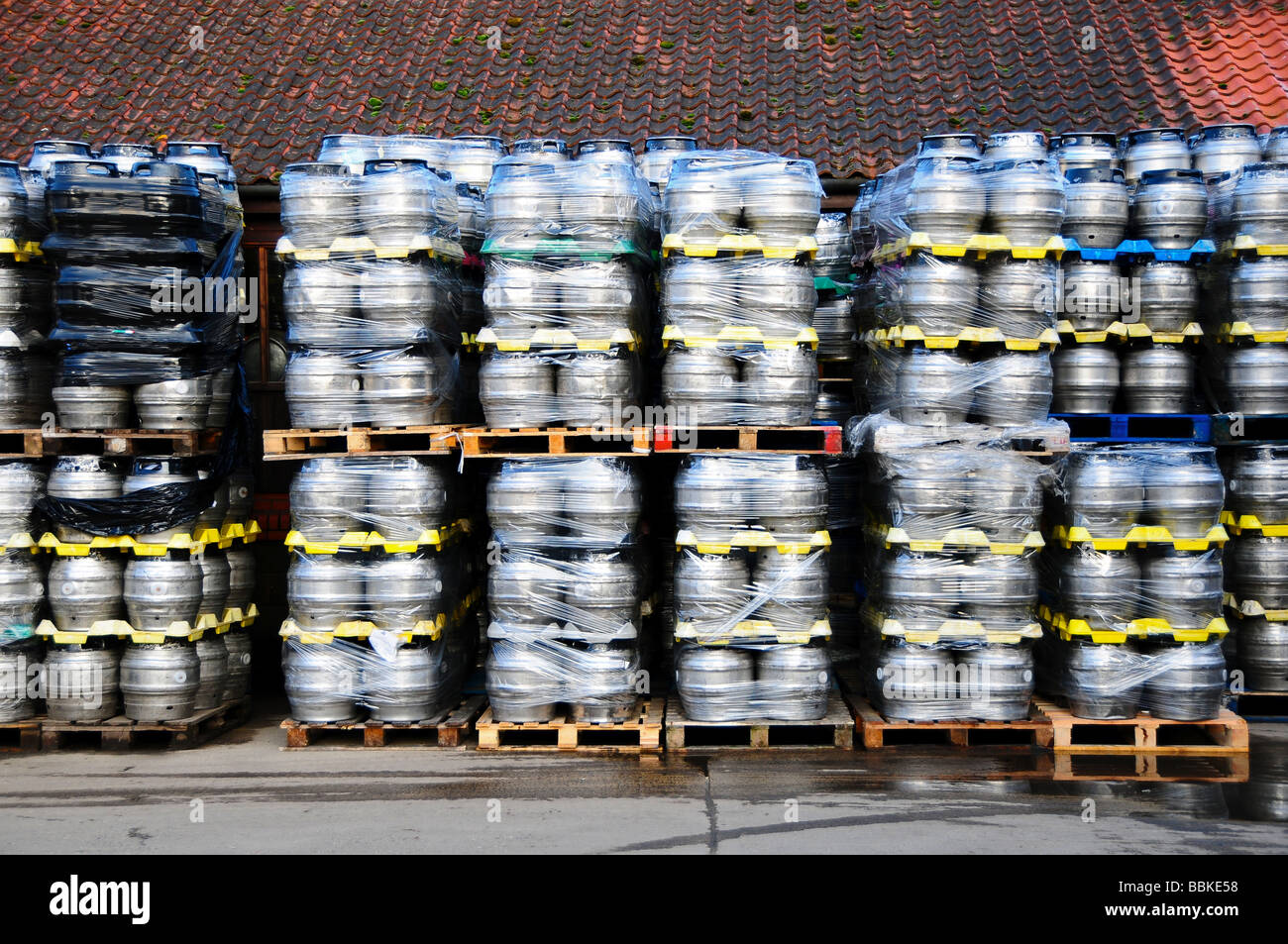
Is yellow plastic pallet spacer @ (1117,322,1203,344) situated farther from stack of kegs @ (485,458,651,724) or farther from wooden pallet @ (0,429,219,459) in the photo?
wooden pallet @ (0,429,219,459)

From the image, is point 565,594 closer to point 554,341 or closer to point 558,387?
point 558,387

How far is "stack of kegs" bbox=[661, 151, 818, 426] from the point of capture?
23.0ft

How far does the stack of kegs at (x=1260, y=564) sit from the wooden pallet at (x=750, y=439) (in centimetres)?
289

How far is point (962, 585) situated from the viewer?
6.97 m

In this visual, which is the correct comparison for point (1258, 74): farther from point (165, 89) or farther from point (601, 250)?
point (165, 89)

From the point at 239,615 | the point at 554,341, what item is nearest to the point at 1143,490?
the point at 554,341

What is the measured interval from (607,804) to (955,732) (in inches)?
90.0

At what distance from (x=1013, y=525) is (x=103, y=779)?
222 inches

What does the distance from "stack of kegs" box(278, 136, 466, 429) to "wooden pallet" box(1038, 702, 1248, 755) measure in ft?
14.4

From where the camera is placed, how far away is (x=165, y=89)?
11.6 meters

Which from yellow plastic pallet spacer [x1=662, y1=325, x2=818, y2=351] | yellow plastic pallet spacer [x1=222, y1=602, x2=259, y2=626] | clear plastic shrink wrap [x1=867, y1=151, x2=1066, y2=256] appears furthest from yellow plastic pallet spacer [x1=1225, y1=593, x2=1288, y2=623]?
yellow plastic pallet spacer [x1=222, y1=602, x2=259, y2=626]

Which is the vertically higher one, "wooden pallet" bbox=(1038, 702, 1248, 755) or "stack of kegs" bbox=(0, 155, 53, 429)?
"stack of kegs" bbox=(0, 155, 53, 429)

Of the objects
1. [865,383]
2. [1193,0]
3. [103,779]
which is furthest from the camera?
[1193,0]

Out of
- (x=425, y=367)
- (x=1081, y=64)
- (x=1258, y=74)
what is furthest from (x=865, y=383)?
(x=1258, y=74)
